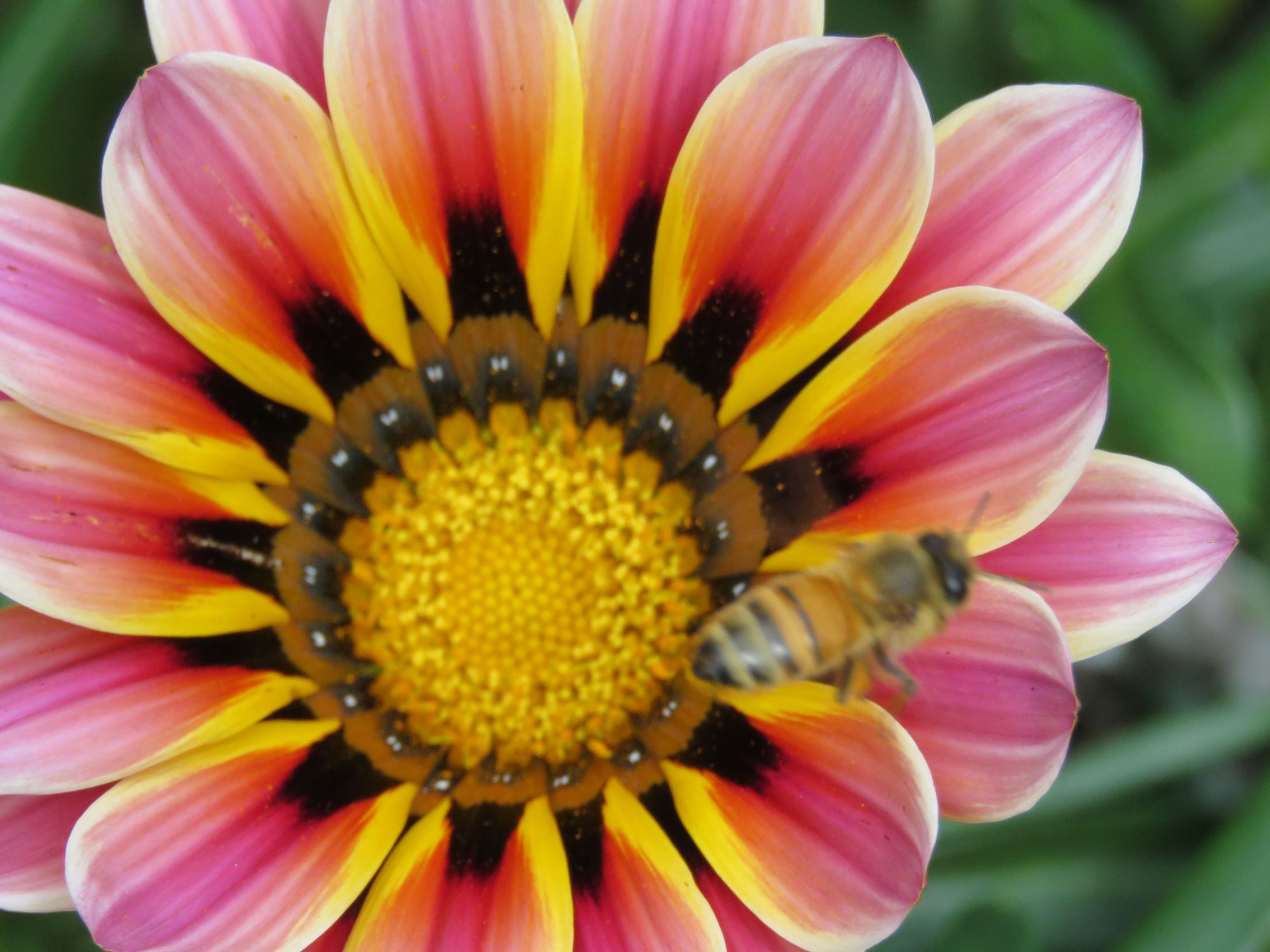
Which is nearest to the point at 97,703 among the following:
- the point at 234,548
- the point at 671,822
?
the point at 234,548

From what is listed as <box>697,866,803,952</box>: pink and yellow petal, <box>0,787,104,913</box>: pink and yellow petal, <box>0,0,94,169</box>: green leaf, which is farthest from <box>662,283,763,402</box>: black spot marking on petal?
<box>0,0,94,169</box>: green leaf

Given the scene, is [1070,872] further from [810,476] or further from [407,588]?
[407,588]

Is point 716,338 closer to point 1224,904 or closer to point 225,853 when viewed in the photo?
point 225,853

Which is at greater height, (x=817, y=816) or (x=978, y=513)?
(x=978, y=513)

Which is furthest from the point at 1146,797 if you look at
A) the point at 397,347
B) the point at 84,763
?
the point at 84,763

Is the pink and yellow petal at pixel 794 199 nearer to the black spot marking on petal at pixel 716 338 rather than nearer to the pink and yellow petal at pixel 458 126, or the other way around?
the black spot marking on petal at pixel 716 338

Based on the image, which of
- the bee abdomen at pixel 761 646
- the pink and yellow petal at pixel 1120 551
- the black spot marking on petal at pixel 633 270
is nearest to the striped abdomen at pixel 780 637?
the bee abdomen at pixel 761 646
